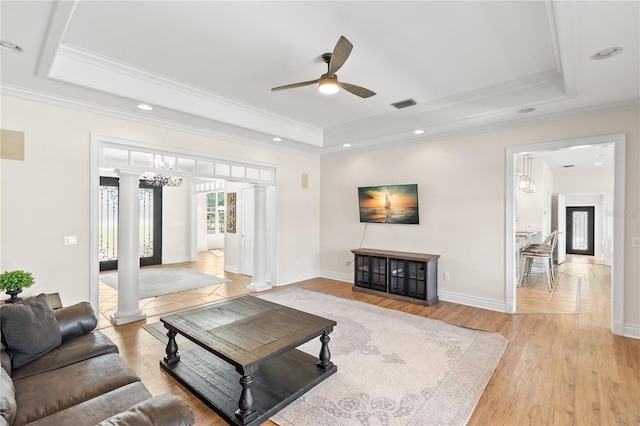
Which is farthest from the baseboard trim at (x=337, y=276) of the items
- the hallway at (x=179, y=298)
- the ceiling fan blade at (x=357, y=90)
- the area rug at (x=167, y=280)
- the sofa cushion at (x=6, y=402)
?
the sofa cushion at (x=6, y=402)

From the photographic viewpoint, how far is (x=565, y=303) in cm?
503

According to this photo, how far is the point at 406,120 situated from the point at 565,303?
398cm

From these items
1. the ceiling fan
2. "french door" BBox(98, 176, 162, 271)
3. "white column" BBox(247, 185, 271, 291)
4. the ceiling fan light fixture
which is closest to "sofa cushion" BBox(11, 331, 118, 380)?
the ceiling fan

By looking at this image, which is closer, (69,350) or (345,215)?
(69,350)

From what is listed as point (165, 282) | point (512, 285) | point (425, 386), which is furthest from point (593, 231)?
point (165, 282)

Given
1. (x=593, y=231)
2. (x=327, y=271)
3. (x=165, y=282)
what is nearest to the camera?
(x=165, y=282)

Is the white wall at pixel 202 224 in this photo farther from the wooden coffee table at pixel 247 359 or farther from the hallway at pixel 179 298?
the wooden coffee table at pixel 247 359

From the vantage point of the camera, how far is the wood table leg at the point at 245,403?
2.20 m

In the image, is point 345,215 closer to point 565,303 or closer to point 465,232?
point 465,232

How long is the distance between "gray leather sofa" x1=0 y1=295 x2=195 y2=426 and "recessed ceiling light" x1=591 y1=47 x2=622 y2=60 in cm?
386

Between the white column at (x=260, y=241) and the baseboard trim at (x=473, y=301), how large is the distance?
3.26 m

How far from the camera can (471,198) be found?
4965 millimetres

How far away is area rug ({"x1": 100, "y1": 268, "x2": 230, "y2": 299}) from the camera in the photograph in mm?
5910

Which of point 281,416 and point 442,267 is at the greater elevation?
point 442,267
